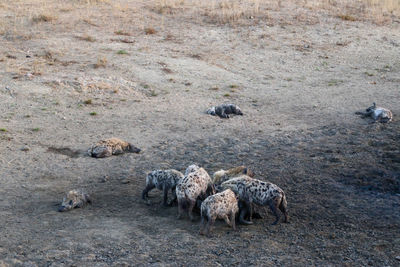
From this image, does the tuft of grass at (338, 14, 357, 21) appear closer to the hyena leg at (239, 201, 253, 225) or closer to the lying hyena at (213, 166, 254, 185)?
the lying hyena at (213, 166, 254, 185)

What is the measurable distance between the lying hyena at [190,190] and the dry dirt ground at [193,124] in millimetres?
308

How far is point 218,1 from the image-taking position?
2455cm

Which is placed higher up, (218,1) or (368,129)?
(218,1)

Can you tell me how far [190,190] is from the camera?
856 centimetres

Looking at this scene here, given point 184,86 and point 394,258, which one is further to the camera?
point 184,86

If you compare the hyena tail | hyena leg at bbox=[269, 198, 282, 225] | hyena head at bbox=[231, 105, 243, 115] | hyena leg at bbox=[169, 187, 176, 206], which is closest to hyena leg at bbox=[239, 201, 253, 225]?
hyena leg at bbox=[269, 198, 282, 225]

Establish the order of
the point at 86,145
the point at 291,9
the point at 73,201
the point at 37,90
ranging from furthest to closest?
the point at 291,9 < the point at 37,90 < the point at 86,145 < the point at 73,201

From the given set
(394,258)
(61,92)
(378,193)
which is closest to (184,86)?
(61,92)

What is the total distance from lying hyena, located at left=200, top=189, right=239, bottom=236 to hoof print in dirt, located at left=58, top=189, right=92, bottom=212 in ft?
6.96

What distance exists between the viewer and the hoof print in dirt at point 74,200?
879cm

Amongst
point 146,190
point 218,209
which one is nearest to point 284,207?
point 218,209

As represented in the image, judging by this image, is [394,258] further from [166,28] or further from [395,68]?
[166,28]

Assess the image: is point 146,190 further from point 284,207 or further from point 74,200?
point 284,207

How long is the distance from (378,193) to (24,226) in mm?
6016
